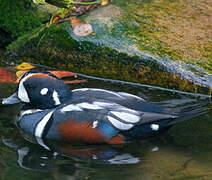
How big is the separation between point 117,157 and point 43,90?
118cm

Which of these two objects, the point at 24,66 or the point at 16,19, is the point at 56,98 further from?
the point at 16,19

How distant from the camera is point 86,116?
4.21 metres

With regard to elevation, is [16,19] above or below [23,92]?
above

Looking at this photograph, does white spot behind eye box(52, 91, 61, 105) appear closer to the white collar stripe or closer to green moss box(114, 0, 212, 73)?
the white collar stripe

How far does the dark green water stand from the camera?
371 cm

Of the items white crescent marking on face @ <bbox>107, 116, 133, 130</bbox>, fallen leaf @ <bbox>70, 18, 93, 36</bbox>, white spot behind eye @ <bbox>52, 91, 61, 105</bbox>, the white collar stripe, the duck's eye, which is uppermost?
fallen leaf @ <bbox>70, 18, 93, 36</bbox>

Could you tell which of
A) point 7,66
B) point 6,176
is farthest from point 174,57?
point 6,176

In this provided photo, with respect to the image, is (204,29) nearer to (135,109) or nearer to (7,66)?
(135,109)

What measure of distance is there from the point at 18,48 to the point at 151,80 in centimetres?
230

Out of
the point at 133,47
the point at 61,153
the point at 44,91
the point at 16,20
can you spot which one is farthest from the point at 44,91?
the point at 16,20

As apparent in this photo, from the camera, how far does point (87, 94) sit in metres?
4.54

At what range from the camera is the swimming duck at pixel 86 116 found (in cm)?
420

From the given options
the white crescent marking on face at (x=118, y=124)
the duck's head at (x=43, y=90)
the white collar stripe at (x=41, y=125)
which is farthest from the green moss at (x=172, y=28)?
the white collar stripe at (x=41, y=125)

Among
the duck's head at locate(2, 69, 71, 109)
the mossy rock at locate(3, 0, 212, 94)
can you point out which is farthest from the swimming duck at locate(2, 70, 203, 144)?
the mossy rock at locate(3, 0, 212, 94)
